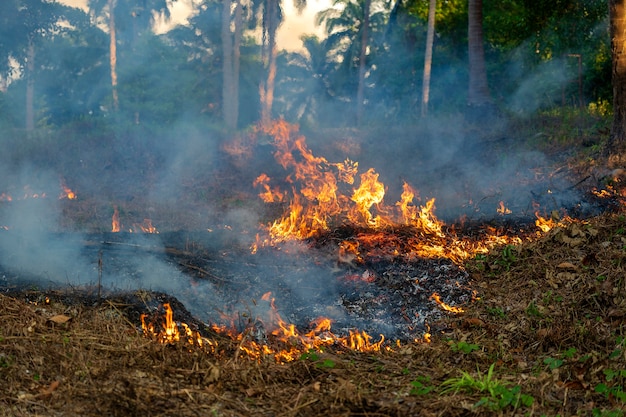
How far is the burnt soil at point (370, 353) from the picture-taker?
12.9 feet

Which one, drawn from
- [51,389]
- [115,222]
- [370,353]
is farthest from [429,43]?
[51,389]

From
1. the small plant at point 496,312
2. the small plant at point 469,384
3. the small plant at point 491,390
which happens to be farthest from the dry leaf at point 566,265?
the small plant at point 469,384

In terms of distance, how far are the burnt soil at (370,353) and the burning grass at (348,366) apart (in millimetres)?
14

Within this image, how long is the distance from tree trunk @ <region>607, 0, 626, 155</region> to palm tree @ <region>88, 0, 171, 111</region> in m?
26.3

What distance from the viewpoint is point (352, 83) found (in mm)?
41438

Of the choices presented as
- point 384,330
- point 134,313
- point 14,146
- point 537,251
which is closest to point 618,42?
point 537,251

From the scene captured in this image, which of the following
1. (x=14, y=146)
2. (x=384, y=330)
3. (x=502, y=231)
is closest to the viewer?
(x=384, y=330)

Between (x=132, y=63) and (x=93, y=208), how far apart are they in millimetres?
24717

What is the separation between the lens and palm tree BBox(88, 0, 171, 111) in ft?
107

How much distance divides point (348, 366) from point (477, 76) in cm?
1639

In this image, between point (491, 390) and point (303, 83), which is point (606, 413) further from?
point (303, 83)

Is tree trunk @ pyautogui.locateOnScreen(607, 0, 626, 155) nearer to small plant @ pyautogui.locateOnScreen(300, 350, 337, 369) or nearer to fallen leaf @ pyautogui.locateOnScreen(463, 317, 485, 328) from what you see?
fallen leaf @ pyautogui.locateOnScreen(463, 317, 485, 328)

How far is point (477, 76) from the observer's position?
19.4 metres

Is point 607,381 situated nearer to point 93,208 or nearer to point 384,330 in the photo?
point 384,330
